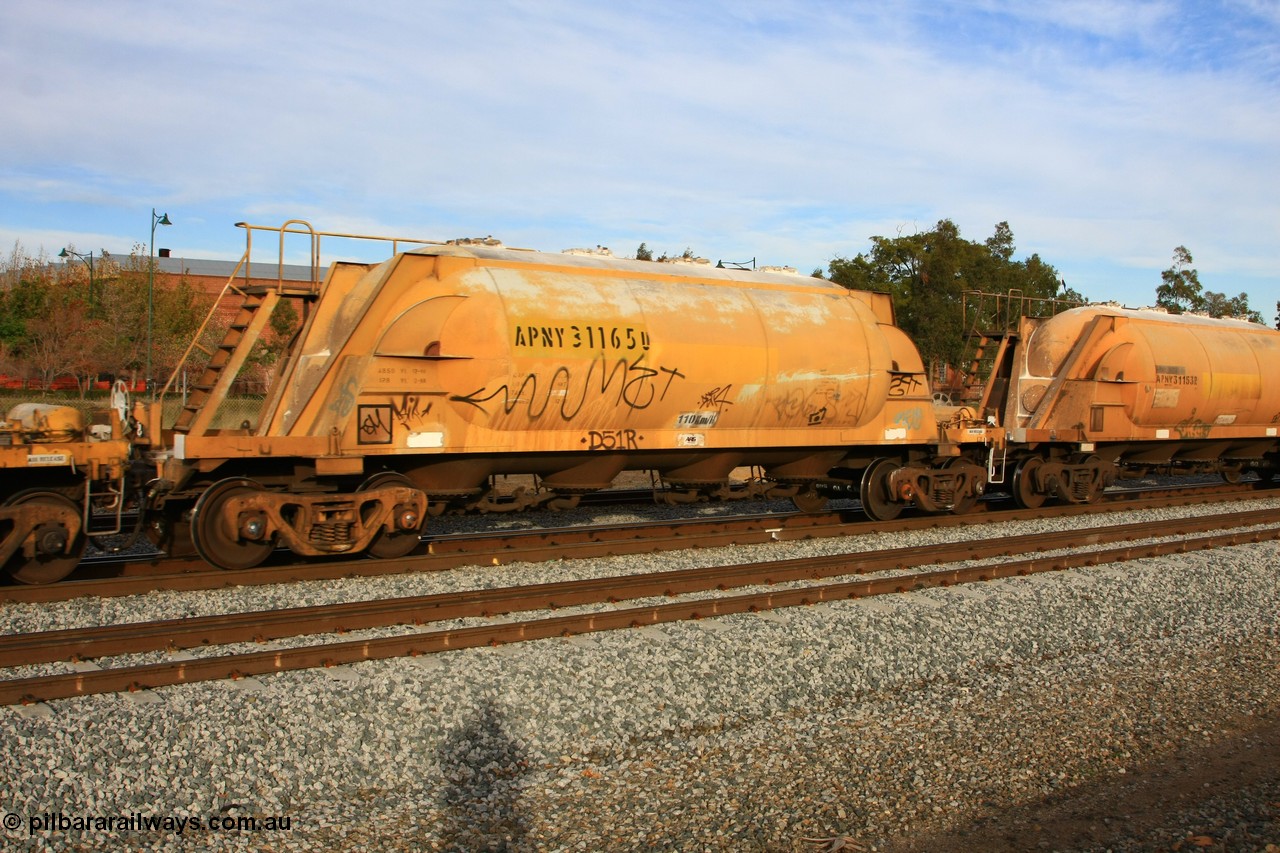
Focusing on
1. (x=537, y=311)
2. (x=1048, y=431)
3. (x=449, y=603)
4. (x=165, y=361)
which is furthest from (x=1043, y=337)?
(x=165, y=361)

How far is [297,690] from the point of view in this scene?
6520 millimetres

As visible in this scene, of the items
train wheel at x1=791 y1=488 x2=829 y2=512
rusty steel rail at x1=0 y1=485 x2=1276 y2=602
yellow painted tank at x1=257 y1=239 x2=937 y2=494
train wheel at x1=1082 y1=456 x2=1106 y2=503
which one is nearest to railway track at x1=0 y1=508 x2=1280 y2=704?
rusty steel rail at x1=0 y1=485 x2=1276 y2=602

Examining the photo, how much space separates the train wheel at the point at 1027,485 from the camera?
16922 mm

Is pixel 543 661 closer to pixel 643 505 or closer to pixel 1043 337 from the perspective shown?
pixel 643 505

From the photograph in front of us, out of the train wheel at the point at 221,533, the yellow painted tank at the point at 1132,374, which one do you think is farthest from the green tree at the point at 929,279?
the train wheel at the point at 221,533

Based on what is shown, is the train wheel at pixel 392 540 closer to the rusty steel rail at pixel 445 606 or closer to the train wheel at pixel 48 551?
the rusty steel rail at pixel 445 606

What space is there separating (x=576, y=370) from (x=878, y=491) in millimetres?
5620

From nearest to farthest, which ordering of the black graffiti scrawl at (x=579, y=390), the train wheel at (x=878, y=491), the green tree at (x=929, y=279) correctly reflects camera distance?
the black graffiti scrawl at (x=579, y=390), the train wheel at (x=878, y=491), the green tree at (x=929, y=279)

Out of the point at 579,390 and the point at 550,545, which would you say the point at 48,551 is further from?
the point at 579,390

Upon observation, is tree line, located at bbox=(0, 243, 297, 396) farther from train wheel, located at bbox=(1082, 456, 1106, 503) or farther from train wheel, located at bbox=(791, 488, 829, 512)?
train wheel, located at bbox=(1082, 456, 1106, 503)
